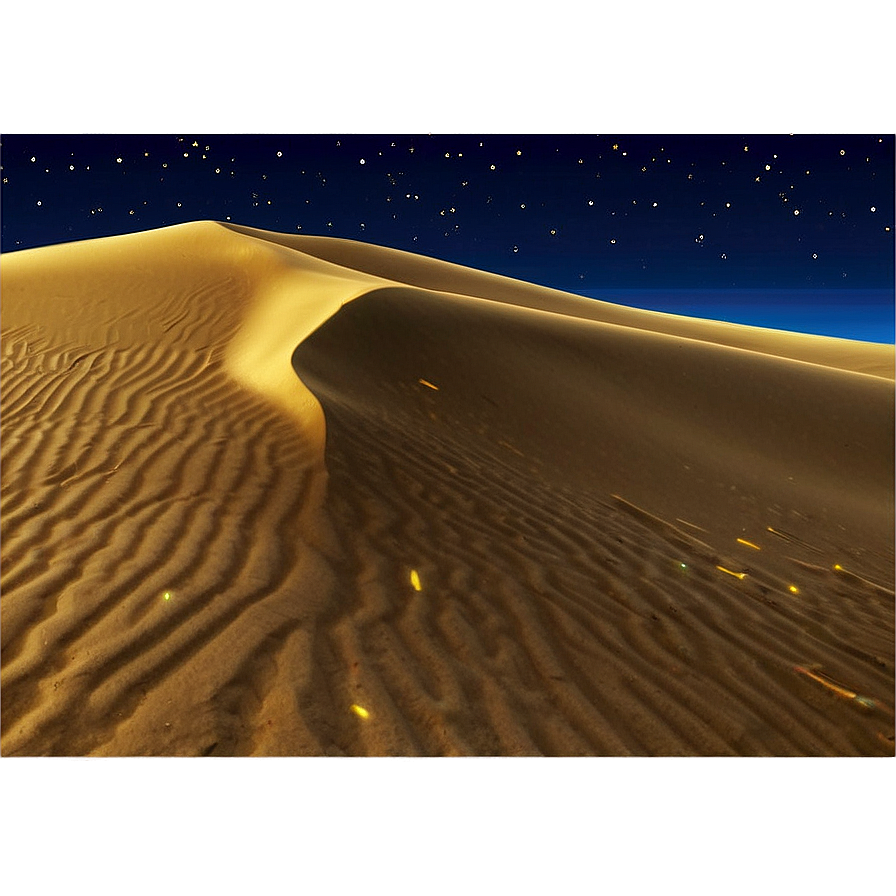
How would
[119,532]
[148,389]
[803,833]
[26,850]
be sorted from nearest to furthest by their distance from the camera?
[26,850] → [803,833] → [119,532] → [148,389]

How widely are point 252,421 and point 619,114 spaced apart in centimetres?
350

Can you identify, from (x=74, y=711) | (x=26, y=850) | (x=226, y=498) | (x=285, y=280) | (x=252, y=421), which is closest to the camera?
(x=26, y=850)

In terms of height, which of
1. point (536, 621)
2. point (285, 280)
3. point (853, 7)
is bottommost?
point (536, 621)

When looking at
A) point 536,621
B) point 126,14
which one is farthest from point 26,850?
point 126,14

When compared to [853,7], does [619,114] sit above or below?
below

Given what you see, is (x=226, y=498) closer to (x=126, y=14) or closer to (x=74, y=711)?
(x=74, y=711)

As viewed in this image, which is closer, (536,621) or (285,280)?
(536,621)

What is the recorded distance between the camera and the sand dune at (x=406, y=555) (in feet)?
9.11

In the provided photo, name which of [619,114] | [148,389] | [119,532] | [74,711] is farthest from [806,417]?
[74,711]

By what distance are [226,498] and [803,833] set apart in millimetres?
3437

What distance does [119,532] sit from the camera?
387 centimetres

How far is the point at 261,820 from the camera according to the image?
217 centimetres

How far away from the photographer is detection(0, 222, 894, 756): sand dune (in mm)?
2777

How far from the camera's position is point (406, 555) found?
399 centimetres
